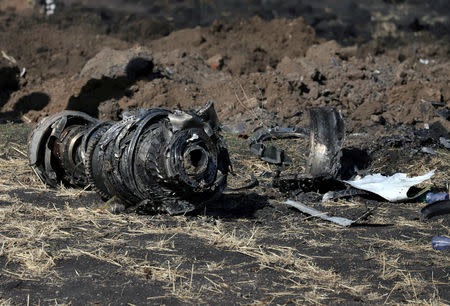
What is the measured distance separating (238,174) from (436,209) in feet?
7.08

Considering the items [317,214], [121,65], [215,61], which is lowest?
[317,214]

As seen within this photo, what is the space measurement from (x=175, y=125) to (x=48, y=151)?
6.19 feet

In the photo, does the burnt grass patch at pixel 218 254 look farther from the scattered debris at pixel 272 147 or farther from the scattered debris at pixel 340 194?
the scattered debris at pixel 272 147

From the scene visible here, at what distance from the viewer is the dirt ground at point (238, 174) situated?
3615 millimetres

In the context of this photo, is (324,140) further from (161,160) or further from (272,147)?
(161,160)

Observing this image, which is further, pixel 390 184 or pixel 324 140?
pixel 324 140

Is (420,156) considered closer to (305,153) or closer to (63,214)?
(305,153)

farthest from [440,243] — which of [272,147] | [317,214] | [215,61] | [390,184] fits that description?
[215,61]

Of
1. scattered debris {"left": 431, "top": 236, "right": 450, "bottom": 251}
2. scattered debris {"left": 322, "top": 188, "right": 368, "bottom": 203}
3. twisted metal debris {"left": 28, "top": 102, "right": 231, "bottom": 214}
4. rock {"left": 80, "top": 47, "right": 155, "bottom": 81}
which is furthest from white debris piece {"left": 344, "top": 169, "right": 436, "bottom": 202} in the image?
rock {"left": 80, "top": 47, "right": 155, "bottom": 81}

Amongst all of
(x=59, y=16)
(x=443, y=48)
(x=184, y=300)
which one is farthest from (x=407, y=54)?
(x=184, y=300)

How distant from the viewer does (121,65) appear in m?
10.8

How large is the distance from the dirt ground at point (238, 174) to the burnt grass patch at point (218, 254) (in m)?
0.01

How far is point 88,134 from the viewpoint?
555 cm

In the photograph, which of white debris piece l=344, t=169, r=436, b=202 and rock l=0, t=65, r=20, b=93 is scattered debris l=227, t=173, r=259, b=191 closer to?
white debris piece l=344, t=169, r=436, b=202
